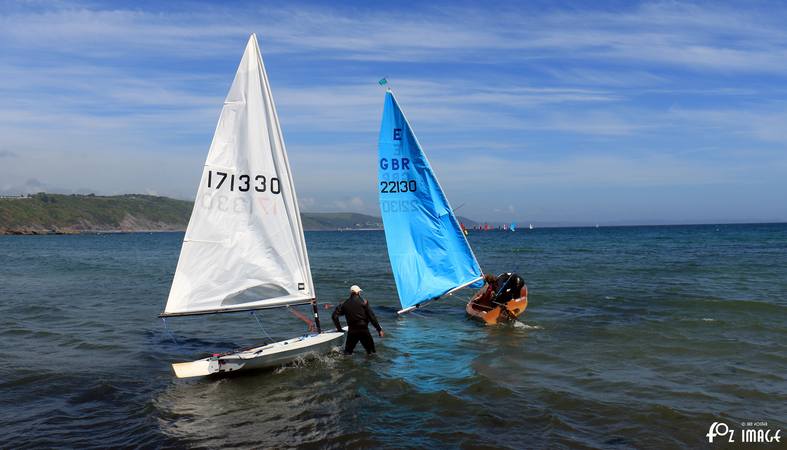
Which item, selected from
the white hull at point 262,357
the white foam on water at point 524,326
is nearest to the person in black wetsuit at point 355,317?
the white hull at point 262,357

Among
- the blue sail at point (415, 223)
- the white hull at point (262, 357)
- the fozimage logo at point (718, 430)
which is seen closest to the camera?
the fozimage logo at point (718, 430)

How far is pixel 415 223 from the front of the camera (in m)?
19.5

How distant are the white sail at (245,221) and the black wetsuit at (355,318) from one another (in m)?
1.08

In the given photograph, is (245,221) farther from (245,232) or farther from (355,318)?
(355,318)

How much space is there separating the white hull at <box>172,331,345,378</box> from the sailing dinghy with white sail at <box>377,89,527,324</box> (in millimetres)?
4885

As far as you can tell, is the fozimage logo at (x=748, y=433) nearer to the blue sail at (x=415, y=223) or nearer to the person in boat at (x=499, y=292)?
the blue sail at (x=415, y=223)

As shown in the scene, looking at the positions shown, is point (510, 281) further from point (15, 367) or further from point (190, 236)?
point (15, 367)

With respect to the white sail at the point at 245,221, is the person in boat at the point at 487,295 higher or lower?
lower

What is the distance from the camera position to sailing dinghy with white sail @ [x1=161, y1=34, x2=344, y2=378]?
12.6m

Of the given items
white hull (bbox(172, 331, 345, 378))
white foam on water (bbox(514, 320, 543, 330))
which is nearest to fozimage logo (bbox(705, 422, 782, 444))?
white hull (bbox(172, 331, 345, 378))

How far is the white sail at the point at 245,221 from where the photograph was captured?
1262 cm

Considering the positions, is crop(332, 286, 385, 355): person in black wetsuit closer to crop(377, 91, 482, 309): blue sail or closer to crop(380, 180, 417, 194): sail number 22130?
crop(377, 91, 482, 309): blue sail

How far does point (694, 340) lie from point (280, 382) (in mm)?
12576

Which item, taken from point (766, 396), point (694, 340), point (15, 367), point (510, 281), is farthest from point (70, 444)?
point (694, 340)
